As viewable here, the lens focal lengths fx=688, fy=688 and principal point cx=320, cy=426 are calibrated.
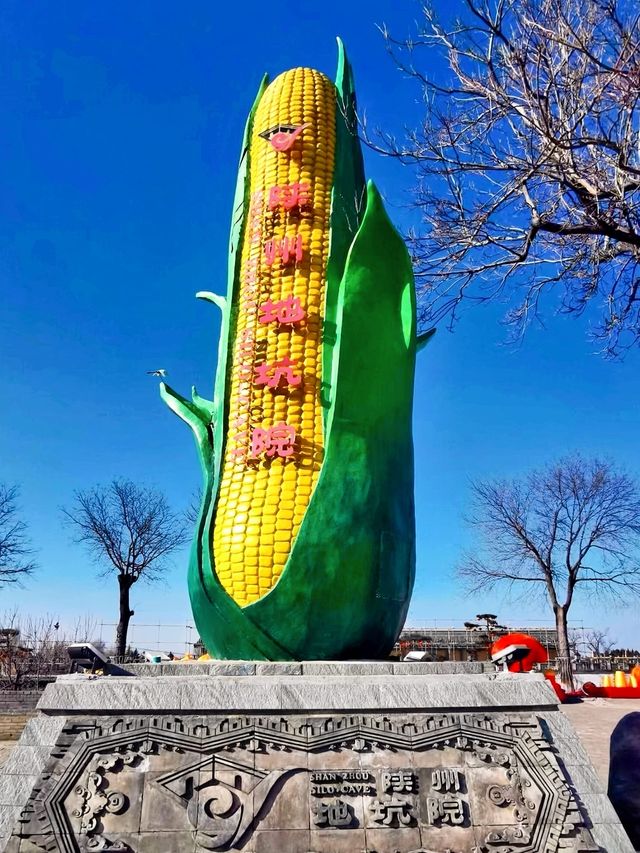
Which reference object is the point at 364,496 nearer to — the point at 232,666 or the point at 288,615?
the point at 288,615

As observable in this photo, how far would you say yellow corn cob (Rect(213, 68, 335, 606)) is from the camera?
19.6 ft

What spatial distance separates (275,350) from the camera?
268 inches

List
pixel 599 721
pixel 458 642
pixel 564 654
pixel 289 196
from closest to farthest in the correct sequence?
1. pixel 289 196
2. pixel 599 721
3. pixel 564 654
4. pixel 458 642

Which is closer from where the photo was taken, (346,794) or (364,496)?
(346,794)

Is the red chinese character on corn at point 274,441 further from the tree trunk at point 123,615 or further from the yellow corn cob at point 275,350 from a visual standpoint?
the tree trunk at point 123,615

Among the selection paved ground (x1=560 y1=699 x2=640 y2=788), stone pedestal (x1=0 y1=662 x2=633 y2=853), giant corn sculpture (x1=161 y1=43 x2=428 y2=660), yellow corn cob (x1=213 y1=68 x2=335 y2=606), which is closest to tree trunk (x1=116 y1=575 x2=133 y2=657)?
paved ground (x1=560 y1=699 x2=640 y2=788)

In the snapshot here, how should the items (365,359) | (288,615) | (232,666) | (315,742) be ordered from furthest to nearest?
(365,359) < (288,615) < (232,666) < (315,742)

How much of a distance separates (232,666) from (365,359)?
2.87 metres

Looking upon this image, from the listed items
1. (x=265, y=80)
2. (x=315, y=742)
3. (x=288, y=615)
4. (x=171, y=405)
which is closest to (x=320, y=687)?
(x=315, y=742)

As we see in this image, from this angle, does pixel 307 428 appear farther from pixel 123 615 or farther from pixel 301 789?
pixel 123 615

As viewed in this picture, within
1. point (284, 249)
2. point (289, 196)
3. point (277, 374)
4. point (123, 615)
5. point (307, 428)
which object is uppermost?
point (289, 196)

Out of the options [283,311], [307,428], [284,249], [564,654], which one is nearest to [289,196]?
[284,249]

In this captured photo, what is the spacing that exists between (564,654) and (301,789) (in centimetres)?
1700

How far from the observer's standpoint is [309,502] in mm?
5945
